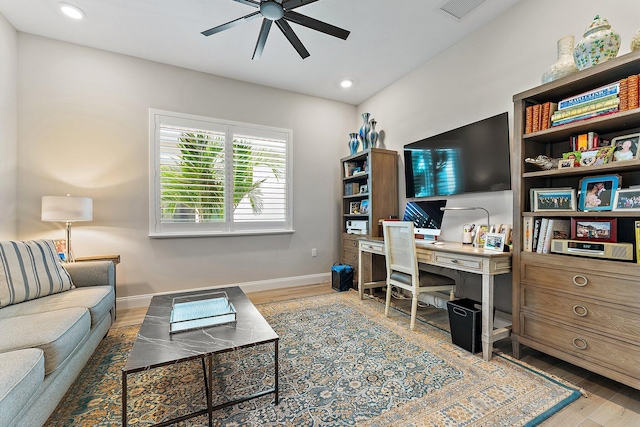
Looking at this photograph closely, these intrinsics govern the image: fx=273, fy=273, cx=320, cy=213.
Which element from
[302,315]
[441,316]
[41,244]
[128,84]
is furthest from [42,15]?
[441,316]

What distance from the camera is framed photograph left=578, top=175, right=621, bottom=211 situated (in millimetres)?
1624

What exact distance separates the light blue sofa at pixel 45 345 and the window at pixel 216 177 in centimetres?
129

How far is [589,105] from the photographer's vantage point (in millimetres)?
1683

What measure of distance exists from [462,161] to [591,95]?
112 centimetres

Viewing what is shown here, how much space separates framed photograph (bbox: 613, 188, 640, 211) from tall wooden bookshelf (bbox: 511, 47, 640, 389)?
0.05 meters

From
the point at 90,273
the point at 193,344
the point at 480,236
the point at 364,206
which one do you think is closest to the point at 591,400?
the point at 480,236

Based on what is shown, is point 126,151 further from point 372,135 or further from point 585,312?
point 585,312

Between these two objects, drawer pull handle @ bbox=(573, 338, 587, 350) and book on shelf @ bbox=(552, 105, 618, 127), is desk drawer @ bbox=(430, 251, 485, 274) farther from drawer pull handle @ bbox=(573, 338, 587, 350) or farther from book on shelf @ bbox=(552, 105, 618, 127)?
book on shelf @ bbox=(552, 105, 618, 127)

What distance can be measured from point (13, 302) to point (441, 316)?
136 inches

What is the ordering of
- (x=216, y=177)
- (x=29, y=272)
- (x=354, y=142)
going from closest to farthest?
(x=29, y=272) < (x=216, y=177) < (x=354, y=142)

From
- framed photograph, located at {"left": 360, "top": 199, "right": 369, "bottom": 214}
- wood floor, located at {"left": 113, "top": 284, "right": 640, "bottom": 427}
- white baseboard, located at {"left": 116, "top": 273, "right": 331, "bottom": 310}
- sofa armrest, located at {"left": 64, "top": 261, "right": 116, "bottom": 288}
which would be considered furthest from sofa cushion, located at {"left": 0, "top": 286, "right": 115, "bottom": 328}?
framed photograph, located at {"left": 360, "top": 199, "right": 369, "bottom": 214}

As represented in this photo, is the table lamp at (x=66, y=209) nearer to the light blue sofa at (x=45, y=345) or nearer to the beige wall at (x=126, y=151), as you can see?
the beige wall at (x=126, y=151)

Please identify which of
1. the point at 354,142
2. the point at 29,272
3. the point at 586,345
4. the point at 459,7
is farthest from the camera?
the point at 354,142

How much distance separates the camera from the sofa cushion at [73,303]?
1681mm
